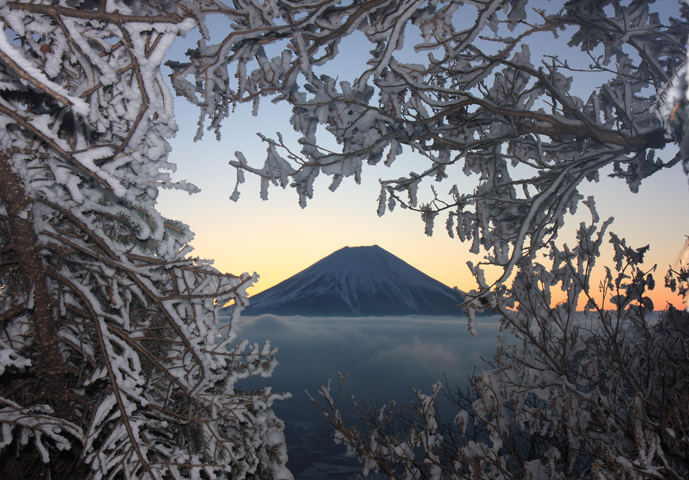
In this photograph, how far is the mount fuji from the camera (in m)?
101

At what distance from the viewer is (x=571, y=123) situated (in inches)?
124

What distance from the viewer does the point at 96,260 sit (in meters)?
2.60

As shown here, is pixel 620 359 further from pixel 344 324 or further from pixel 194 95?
pixel 344 324

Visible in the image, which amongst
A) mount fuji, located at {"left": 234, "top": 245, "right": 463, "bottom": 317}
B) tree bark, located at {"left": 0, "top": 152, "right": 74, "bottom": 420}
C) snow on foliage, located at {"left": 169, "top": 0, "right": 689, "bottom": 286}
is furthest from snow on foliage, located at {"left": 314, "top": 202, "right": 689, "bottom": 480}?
mount fuji, located at {"left": 234, "top": 245, "right": 463, "bottom": 317}

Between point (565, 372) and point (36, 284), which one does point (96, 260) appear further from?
point (565, 372)

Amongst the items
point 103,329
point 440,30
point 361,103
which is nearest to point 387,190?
point 361,103

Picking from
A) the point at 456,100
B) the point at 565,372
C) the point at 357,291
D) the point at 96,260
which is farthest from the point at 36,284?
the point at 357,291

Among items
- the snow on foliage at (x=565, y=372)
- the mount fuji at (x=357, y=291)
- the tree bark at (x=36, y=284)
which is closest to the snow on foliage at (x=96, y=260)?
the tree bark at (x=36, y=284)

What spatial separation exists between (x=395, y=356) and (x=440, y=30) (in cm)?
12915

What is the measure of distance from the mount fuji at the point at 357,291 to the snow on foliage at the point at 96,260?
98036mm

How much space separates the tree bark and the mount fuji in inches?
3868

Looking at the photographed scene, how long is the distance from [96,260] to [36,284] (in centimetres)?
41

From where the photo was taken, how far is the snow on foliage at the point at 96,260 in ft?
5.05

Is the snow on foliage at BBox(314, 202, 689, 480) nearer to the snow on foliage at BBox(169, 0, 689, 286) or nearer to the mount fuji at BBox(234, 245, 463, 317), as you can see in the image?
the snow on foliage at BBox(169, 0, 689, 286)
